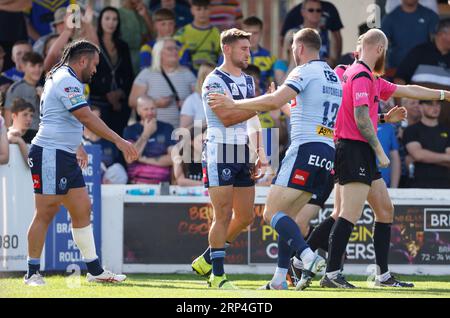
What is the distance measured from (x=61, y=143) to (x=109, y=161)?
4816 mm

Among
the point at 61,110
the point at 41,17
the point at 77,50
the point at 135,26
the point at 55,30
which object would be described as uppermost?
the point at 41,17

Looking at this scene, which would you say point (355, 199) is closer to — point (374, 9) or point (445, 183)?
point (445, 183)

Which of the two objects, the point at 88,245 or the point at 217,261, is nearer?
the point at 217,261

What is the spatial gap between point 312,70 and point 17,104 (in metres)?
4.85

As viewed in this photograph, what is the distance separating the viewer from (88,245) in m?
10.7

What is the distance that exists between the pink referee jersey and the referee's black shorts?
0.08m

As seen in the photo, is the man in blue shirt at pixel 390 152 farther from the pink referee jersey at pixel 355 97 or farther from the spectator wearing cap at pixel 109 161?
the pink referee jersey at pixel 355 97

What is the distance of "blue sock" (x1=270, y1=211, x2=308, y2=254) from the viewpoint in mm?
9758

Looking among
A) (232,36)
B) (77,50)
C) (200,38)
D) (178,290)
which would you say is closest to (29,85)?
(200,38)

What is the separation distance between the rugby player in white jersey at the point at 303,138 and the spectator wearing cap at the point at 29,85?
522cm

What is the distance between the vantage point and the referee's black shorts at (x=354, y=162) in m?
10.4

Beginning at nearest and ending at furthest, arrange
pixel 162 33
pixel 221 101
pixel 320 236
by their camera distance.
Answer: pixel 221 101 → pixel 320 236 → pixel 162 33

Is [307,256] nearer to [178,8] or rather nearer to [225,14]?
[225,14]

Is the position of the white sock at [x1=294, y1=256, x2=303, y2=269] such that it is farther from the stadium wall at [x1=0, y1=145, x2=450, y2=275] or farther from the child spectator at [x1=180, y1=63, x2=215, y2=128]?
the child spectator at [x1=180, y1=63, x2=215, y2=128]
